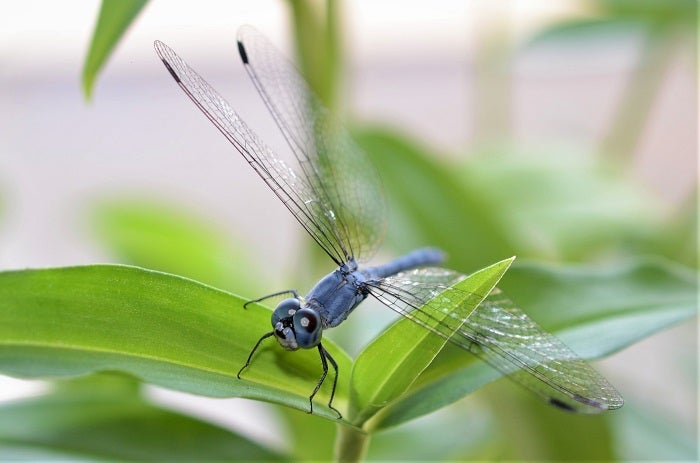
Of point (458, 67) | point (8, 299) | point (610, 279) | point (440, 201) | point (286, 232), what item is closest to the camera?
point (8, 299)

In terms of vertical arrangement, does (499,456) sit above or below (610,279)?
below

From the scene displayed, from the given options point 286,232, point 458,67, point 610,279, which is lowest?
point 610,279

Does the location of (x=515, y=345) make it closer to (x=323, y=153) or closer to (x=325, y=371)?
(x=325, y=371)

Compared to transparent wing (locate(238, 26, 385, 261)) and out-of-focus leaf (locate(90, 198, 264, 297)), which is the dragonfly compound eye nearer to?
transparent wing (locate(238, 26, 385, 261))

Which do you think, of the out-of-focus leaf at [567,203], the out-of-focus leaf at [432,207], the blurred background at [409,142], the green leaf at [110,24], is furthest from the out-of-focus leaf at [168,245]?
the green leaf at [110,24]

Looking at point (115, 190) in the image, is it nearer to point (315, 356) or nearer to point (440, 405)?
point (315, 356)

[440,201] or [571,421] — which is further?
[440,201]

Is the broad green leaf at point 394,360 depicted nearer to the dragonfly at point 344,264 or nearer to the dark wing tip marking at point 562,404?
the dragonfly at point 344,264

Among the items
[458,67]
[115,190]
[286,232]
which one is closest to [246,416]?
[115,190]

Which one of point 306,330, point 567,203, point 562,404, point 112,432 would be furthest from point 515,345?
point 567,203
